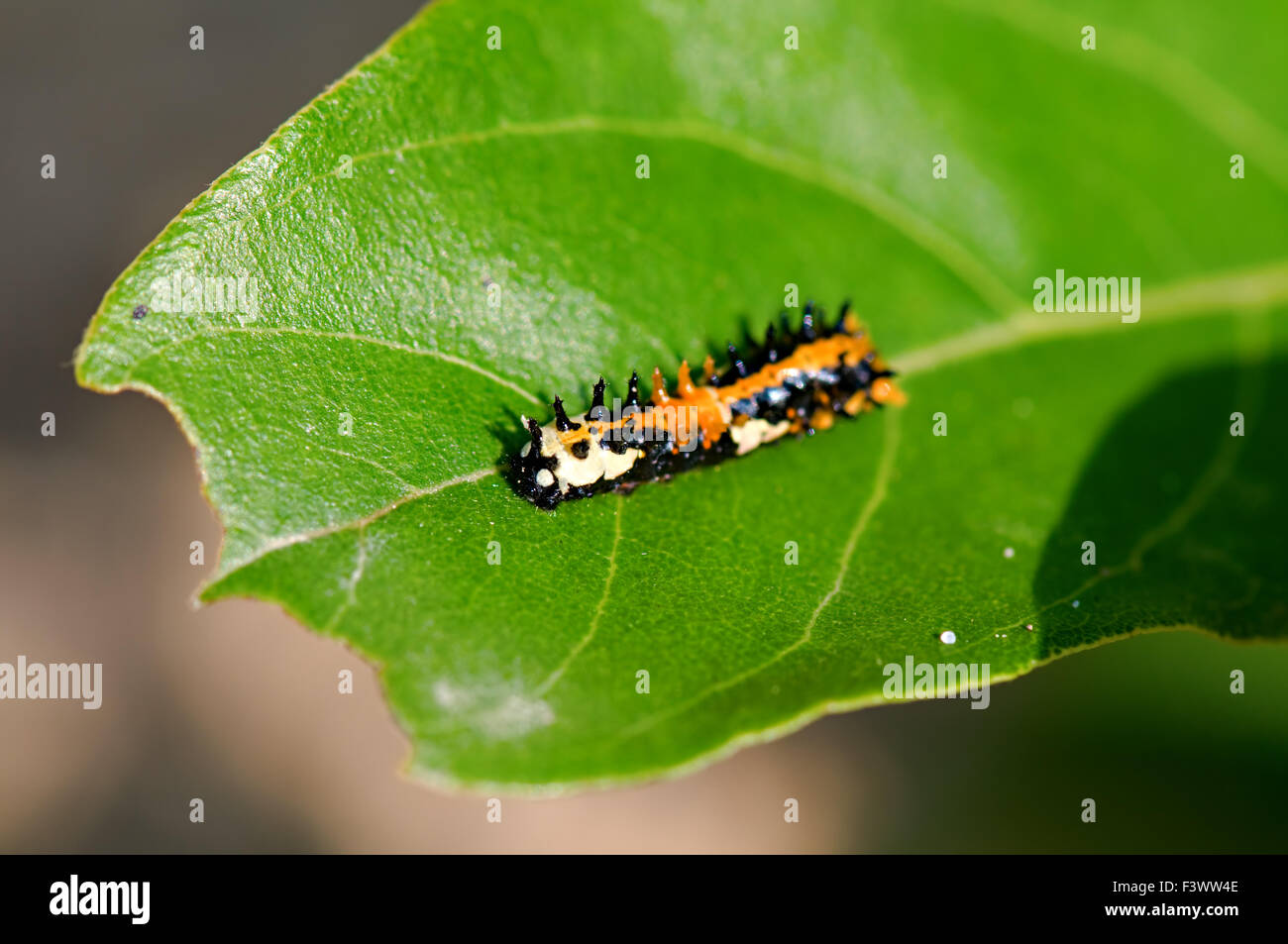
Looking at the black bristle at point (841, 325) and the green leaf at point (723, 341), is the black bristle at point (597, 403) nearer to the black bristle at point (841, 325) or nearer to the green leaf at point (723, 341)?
the green leaf at point (723, 341)

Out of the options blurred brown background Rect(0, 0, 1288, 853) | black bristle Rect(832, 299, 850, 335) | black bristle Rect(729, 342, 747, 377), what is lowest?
blurred brown background Rect(0, 0, 1288, 853)

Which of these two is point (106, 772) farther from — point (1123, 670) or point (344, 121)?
point (1123, 670)

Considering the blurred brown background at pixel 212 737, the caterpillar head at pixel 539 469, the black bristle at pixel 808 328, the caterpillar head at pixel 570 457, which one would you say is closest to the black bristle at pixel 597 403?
the caterpillar head at pixel 570 457

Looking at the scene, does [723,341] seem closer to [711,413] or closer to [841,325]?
[711,413]

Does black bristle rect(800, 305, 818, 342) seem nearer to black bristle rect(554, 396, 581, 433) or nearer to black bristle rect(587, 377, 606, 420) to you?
black bristle rect(587, 377, 606, 420)

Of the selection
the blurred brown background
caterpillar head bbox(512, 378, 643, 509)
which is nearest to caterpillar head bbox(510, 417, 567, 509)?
caterpillar head bbox(512, 378, 643, 509)

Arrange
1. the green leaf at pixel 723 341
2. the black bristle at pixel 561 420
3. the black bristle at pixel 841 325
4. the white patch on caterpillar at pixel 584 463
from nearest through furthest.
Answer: the green leaf at pixel 723 341 < the white patch on caterpillar at pixel 584 463 < the black bristle at pixel 561 420 < the black bristle at pixel 841 325

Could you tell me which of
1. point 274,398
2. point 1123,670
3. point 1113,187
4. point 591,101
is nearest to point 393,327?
point 274,398
